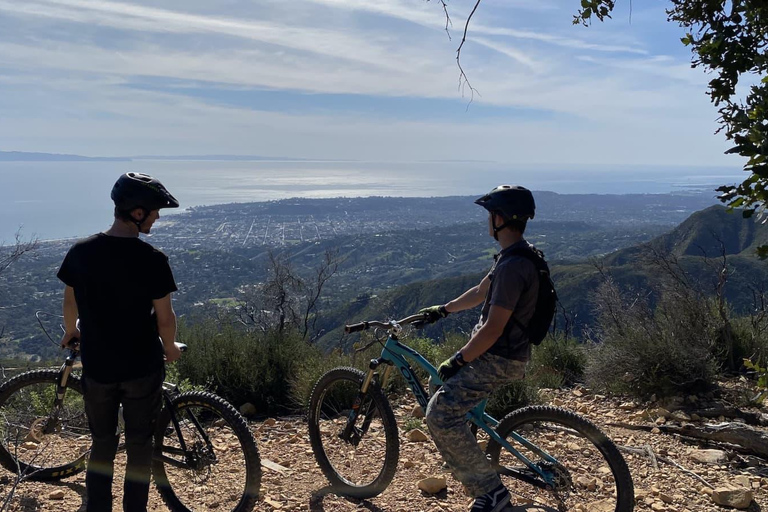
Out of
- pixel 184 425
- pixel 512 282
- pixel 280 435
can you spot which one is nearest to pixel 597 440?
pixel 512 282

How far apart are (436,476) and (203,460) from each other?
1711 mm

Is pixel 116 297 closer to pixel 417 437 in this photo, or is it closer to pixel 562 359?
pixel 417 437

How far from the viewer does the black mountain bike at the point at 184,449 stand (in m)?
3.49

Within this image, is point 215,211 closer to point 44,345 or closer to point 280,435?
point 44,345

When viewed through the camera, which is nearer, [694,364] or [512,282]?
[512,282]

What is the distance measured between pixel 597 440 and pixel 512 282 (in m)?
1.10

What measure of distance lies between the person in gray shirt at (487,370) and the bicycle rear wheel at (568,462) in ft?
0.99

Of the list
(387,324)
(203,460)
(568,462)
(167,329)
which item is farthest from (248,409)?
(568,462)

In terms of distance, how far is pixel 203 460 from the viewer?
11.6 ft

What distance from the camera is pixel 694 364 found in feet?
19.5

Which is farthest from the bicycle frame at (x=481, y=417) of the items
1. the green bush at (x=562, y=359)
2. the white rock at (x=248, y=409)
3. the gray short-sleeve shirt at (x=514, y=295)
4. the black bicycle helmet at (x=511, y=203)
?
the green bush at (x=562, y=359)

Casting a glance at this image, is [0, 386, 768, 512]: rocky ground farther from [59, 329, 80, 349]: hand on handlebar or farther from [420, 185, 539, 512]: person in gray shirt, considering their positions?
[59, 329, 80, 349]: hand on handlebar

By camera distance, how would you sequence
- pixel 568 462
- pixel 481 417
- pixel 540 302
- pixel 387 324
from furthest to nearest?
1. pixel 387 324
2. pixel 568 462
3. pixel 481 417
4. pixel 540 302

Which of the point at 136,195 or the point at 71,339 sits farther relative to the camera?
the point at 71,339
